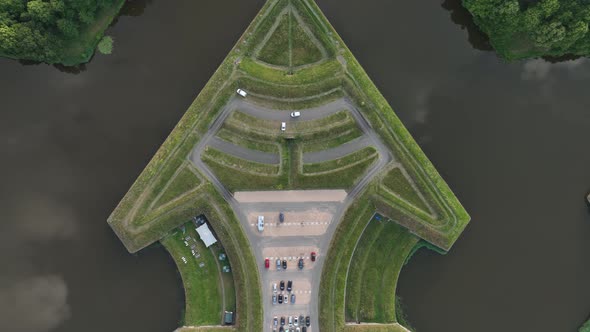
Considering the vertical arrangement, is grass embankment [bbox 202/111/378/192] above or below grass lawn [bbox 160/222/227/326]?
above

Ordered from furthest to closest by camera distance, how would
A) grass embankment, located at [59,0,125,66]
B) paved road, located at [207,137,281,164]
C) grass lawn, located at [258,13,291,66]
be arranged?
grass embankment, located at [59,0,125,66]
grass lawn, located at [258,13,291,66]
paved road, located at [207,137,281,164]

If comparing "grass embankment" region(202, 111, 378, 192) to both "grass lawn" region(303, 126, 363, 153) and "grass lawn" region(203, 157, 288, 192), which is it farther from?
"grass lawn" region(303, 126, 363, 153)

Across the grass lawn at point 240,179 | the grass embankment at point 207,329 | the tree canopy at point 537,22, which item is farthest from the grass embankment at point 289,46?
the grass embankment at point 207,329

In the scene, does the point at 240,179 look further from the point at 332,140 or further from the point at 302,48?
the point at 302,48

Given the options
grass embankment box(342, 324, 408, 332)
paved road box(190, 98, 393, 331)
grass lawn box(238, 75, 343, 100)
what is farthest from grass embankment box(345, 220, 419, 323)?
grass lawn box(238, 75, 343, 100)

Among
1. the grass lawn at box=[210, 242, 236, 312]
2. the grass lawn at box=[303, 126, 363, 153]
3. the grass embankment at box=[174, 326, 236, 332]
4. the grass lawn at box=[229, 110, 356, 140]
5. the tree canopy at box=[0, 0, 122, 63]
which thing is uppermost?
the tree canopy at box=[0, 0, 122, 63]

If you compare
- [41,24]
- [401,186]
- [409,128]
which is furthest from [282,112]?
[41,24]

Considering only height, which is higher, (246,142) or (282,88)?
(282,88)
